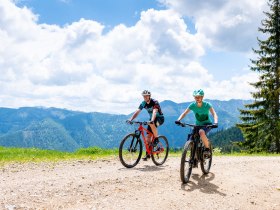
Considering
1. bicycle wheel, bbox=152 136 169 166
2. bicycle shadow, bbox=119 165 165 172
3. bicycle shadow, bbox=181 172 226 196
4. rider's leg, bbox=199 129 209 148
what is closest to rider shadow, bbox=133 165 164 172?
bicycle shadow, bbox=119 165 165 172

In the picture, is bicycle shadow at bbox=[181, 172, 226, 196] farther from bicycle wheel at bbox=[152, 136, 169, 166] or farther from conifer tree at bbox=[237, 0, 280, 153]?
conifer tree at bbox=[237, 0, 280, 153]

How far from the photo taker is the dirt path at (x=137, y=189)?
852 centimetres

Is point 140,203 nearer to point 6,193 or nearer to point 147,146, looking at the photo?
point 6,193

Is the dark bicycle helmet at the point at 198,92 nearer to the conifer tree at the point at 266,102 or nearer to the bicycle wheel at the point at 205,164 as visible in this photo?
the bicycle wheel at the point at 205,164

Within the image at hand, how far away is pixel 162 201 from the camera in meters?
8.77


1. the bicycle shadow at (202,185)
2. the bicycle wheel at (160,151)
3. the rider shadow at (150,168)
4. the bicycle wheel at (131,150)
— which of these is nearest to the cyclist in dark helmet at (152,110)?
the bicycle wheel at (160,151)

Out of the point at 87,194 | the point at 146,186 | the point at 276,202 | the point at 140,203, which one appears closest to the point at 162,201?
the point at 140,203

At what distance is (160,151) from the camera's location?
14.3 metres

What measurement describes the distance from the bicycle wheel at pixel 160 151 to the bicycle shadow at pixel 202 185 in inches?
110

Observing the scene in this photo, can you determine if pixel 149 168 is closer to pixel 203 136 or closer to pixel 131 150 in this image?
pixel 131 150

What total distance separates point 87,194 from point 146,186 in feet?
5.68

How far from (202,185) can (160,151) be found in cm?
399

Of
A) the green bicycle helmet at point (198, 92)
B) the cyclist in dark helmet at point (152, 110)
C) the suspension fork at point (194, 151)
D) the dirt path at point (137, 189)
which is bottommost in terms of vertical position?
the dirt path at point (137, 189)

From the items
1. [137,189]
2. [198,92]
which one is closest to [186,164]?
[137,189]
